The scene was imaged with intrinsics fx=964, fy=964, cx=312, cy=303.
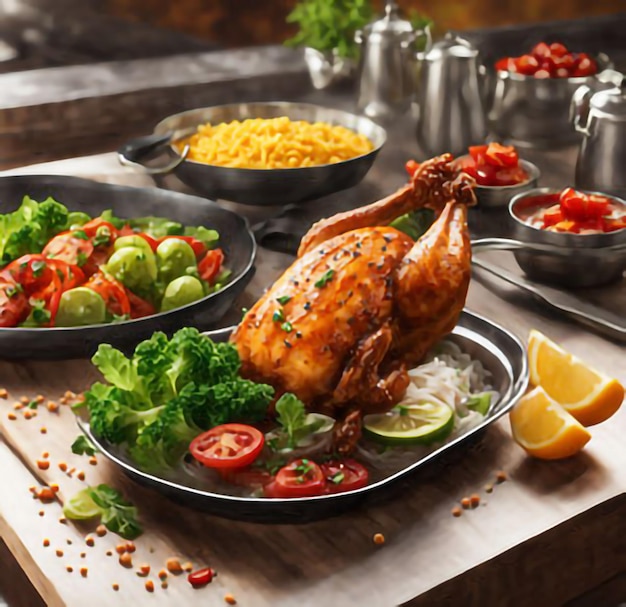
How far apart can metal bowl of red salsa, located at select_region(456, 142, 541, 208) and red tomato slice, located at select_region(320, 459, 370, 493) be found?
129 cm

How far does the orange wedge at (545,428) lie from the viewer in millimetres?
1587

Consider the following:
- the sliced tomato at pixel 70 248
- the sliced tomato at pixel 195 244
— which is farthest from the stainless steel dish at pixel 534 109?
the sliced tomato at pixel 70 248

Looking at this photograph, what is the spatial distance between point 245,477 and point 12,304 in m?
0.75

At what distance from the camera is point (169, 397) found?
158 cm

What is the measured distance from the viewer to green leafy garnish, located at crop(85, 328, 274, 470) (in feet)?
4.93

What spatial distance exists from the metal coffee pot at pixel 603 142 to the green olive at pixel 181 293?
1.34 meters

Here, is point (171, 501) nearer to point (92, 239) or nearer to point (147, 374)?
point (147, 374)

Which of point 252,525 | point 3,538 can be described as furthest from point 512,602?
point 3,538

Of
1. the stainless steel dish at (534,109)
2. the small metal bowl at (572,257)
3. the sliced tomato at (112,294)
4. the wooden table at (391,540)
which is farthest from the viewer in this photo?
the stainless steel dish at (534,109)

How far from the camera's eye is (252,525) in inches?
58.2

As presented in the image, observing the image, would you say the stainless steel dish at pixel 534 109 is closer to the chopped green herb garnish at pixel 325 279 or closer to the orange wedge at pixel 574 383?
the orange wedge at pixel 574 383

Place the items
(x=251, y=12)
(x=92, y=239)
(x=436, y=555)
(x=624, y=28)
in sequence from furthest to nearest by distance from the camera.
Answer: (x=251, y=12)
(x=624, y=28)
(x=92, y=239)
(x=436, y=555)

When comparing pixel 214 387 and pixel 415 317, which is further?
pixel 415 317

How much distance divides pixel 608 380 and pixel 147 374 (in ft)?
2.60
